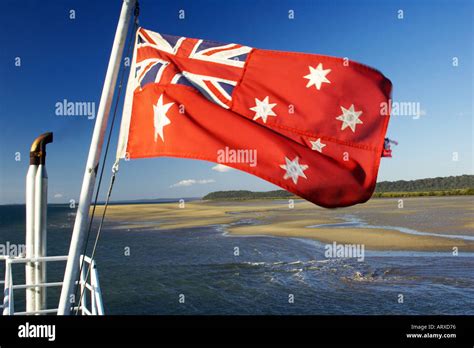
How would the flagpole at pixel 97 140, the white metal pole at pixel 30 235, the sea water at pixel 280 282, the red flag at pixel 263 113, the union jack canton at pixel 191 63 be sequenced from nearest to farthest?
1. the flagpole at pixel 97 140
2. the red flag at pixel 263 113
3. the union jack canton at pixel 191 63
4. the white metal pole at pixel 30 235
5. the sea water at pixel 280 282

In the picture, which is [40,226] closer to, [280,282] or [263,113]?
[263,113]

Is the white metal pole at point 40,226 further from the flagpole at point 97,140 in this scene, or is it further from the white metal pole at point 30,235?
the flagpole at point 97,140

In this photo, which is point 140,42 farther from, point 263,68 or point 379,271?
point 379,271

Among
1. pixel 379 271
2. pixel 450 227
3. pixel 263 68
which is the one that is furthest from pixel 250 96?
pixel 450 227

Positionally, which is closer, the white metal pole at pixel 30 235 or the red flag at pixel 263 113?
the red flag at pixel 263 113

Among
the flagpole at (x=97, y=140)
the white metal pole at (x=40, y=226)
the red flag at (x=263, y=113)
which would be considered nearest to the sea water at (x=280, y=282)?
the white metal pole at (x=40, y=226)

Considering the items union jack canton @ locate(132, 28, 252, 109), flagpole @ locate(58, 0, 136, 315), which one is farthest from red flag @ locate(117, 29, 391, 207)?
flagpole @ locate(58, 0, 136, 315)

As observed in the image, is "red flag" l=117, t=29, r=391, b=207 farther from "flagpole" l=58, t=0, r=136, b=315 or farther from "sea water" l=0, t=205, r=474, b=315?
"sea water" l=0, t=205, r=474, b=315
